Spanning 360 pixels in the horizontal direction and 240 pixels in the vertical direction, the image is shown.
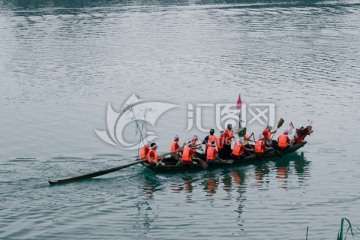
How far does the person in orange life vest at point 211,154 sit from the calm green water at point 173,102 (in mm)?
863

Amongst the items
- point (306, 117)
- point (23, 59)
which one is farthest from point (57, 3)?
point (306, 117)

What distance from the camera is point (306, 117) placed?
6612 cm

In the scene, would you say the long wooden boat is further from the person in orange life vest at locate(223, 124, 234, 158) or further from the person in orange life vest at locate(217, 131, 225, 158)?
the person in orange life vest at locate(217, 131, 225, 158)

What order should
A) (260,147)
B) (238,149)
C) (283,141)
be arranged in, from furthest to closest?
1. (283,141)
2. (260,147)
3. (238,149)

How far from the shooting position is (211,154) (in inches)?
1913

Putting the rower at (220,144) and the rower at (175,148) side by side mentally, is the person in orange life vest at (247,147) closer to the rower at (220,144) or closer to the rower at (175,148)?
the rower at (220,144)

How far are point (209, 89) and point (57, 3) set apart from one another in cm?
8293

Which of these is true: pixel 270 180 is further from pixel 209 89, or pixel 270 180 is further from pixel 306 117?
pixel 209 89

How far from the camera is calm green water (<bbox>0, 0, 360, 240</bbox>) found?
41.9 m

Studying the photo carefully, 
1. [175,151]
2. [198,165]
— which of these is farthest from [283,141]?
[175,151]

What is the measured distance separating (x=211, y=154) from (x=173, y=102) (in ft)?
82.6

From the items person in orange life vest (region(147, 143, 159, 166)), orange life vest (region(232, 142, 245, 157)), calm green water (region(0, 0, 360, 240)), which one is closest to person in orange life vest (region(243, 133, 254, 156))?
orange life vest (region(232, 142, 245, 157))

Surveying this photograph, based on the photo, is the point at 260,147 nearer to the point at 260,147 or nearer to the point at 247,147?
the point at 260,147

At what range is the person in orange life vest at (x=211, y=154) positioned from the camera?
48.5 metres
